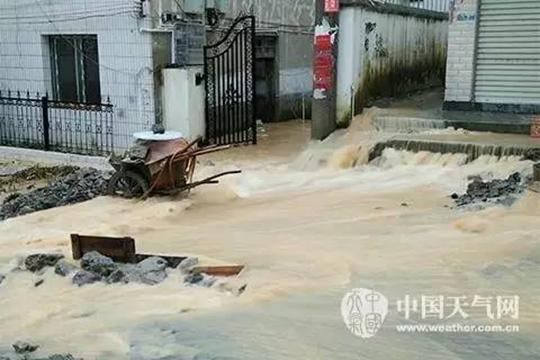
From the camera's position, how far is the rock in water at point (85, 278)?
19.2ft

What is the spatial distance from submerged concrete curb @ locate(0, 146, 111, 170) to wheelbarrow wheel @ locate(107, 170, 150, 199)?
1888mm

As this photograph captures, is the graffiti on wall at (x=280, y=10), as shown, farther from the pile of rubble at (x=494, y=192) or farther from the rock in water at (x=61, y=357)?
the rock in water at (x=61, y=357)

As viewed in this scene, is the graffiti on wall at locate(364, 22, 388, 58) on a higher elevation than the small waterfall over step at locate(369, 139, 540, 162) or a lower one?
higher

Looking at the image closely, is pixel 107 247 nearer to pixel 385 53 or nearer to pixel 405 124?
pixel 405 124

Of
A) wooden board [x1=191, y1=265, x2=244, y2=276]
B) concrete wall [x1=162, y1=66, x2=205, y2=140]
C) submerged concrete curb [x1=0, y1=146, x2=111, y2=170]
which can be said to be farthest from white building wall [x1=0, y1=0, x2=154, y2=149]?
wooden board [x1=191, y1=265, x2=244, y2=276]

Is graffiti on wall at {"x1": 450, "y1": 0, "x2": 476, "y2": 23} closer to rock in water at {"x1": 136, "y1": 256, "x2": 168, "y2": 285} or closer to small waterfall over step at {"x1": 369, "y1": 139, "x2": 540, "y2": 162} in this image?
small waterfall over step at {"x1": 369, "y1": 139, "x2": 540, "y2": 162}

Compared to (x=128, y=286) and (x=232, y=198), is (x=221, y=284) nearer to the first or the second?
(x=128, y=286)

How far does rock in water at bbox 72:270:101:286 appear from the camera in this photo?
5844 millimetres

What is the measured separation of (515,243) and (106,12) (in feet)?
27.6

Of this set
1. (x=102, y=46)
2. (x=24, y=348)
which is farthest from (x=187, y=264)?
(x=102, y=46)

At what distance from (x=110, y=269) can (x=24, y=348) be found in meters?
1.42

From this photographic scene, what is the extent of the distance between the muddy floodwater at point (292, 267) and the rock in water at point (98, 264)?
251mm

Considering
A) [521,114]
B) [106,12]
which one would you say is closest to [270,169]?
[106,12]
